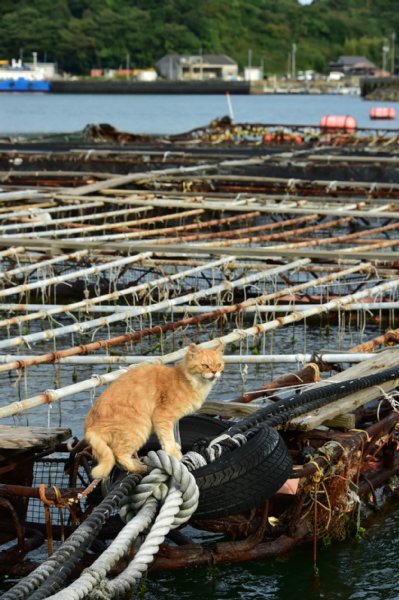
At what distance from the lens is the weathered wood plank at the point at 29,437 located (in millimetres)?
12875

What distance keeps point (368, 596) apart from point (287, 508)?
49.6 inches

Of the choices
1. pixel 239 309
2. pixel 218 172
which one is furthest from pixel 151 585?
pixel 218 172

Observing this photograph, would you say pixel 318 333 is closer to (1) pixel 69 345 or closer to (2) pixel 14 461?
(1) pixel 69 345

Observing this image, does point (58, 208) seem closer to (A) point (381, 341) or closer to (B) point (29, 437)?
(A) point (381, 341)

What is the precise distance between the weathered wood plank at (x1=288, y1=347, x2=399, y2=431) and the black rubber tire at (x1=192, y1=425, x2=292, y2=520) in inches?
55.0

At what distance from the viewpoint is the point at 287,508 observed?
13.9 meters

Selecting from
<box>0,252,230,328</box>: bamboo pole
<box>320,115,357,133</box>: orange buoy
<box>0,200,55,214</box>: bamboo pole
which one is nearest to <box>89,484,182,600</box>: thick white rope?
<box>0,252,230,328</box>: bamboo pole

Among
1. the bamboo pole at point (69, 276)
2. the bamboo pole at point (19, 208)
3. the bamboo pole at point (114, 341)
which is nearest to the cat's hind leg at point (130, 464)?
the bamboo pole at point (114, 341)

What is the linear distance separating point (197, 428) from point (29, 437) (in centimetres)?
196

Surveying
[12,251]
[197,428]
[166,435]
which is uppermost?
[166,435]

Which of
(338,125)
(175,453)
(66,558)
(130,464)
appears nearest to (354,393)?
(175,453)

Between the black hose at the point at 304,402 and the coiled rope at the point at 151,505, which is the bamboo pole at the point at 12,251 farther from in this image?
the coiled rope at the point at 151,505

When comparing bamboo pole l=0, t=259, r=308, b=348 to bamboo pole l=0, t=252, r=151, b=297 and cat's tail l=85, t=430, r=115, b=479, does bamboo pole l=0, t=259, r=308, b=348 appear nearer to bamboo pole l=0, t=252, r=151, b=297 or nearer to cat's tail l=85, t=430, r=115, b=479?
bamboo pole l=0, t=252, r=151, b=297

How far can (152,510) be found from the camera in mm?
11906
